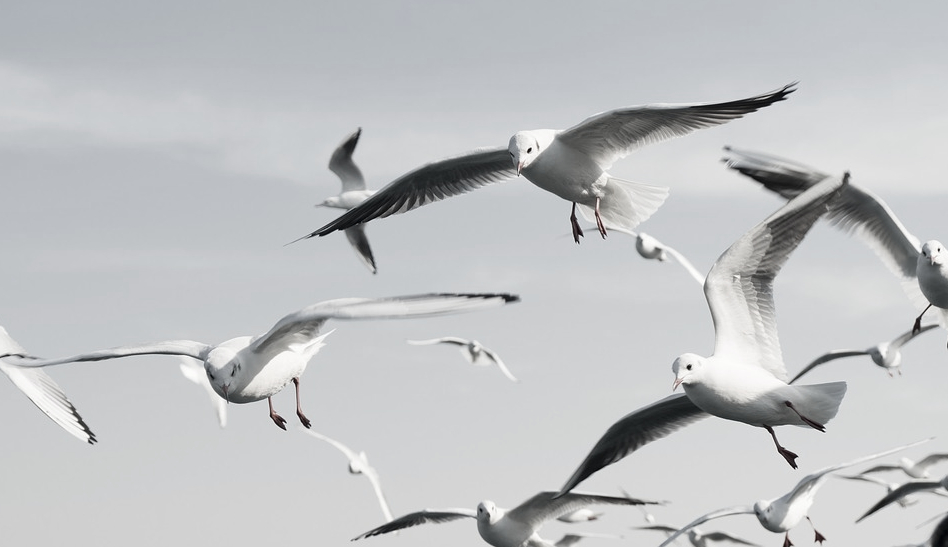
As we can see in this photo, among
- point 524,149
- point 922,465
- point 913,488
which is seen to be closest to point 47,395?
point 524,149

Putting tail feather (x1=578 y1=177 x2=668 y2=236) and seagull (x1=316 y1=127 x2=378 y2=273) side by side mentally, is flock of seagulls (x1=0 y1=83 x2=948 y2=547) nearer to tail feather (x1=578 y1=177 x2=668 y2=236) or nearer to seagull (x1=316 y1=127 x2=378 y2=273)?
tail feather (x1=578 y1=177 x2=668 y2=236)

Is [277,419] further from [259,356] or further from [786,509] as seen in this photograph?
[786,509]

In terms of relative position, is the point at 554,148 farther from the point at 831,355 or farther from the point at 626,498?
the point at 831,355

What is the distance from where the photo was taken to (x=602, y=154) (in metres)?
10.4

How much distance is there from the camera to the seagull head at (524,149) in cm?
1003

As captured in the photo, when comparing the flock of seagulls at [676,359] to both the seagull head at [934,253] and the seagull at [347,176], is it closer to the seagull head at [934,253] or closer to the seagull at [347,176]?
the seagull head at [934,253]

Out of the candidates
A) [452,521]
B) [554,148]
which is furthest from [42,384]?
[554,148]

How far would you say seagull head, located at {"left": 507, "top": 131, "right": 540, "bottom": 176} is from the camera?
1003cm

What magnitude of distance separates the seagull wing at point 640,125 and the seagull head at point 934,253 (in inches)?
110

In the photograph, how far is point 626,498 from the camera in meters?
11.0

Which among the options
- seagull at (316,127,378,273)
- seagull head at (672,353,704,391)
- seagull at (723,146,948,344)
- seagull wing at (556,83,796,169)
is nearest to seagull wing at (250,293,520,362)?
seagull head at (672,353,704,391)

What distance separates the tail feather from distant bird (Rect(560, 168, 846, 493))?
242 cm

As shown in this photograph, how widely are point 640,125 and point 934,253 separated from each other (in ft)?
10.6

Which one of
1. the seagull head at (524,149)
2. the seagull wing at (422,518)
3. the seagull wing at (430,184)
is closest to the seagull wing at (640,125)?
the seagull head at (524,149)
